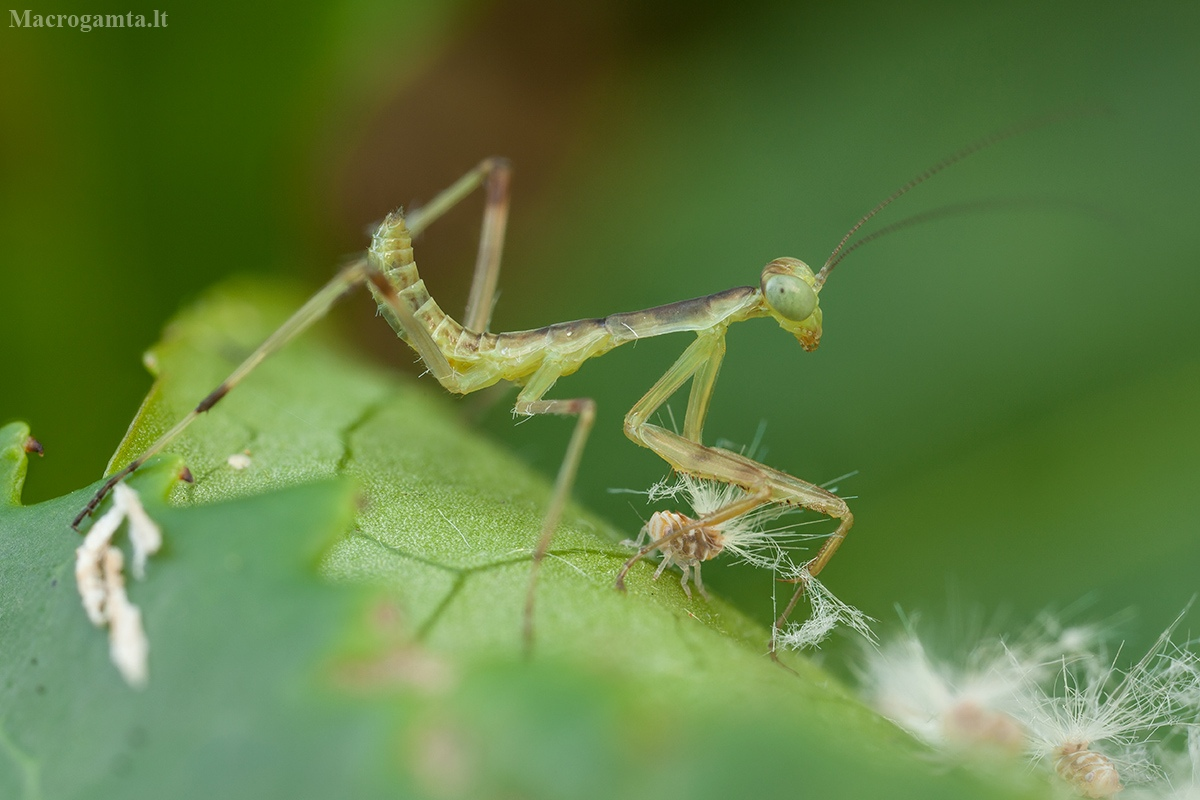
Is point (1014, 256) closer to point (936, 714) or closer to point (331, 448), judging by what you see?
point (936, 714)

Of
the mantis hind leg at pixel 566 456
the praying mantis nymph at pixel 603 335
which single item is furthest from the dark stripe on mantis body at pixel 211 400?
the mantis hind leg at pixel 566 456

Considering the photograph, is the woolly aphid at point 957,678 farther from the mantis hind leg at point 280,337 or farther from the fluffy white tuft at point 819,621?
the mantis hind leg at point 280,337

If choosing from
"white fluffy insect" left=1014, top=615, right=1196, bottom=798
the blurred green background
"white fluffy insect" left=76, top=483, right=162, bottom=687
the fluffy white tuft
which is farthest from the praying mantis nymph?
"white fluffy insect" left=76, top=483, right=162, bottom=687

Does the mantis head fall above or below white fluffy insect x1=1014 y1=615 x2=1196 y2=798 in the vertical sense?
above

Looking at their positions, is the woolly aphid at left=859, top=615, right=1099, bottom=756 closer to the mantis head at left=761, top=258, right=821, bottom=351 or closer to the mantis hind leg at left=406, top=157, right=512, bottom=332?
the mantis head at left=761, top=258, right=821, bottom=351

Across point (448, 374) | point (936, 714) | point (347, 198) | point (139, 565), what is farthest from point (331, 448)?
point (347, 198)

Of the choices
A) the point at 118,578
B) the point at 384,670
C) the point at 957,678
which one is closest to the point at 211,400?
the point at 118,578
